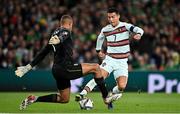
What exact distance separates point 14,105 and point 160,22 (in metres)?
11.6

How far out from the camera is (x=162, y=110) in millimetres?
14906

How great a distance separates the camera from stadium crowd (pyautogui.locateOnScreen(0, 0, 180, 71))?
80.1 feet

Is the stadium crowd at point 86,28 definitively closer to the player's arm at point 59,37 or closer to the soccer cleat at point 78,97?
the soccer cleat at point 78,97

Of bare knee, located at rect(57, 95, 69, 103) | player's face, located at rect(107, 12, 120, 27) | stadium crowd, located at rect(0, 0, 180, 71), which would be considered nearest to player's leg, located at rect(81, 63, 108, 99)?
bare knee, located at rect(57, 95, 69, 103)

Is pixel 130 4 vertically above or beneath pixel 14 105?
above

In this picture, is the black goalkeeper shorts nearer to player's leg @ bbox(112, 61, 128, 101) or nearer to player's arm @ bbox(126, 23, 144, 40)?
player's arm @ bbox(126, 23, 144, 40)

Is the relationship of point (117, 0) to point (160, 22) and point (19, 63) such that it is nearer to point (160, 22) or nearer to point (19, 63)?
point (160, 22)

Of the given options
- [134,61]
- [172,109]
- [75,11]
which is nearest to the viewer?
[172,109]

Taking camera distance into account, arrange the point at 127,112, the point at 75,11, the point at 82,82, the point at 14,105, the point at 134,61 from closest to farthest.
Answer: the point at 127,112, the point at 14,105, the point at 82,82, the point at 134,61, the point at 75,11

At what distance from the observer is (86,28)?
84.2 ft

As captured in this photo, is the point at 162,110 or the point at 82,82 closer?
the point at 162,110

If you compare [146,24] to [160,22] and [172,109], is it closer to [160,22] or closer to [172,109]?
[160,22]

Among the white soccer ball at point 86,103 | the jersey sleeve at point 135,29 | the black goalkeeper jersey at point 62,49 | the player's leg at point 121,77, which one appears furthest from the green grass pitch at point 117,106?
the jersey sleeve at point 135,29

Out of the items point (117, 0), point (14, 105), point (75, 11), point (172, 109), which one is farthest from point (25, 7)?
point (172, 109)
